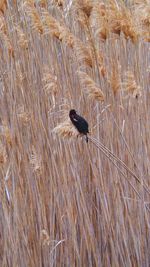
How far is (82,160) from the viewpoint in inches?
86.4

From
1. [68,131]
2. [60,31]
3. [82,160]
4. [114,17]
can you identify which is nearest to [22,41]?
[60,31]

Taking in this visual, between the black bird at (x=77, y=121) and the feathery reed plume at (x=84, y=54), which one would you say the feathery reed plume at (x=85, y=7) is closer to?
the feathery reed plume at (x=84, y=54)

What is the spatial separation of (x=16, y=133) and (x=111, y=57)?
0.52 metres

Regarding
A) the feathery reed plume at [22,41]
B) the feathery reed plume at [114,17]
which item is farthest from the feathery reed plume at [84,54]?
the feathery reed plume at [22,41]

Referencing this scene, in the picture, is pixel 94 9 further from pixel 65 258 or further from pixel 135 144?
pixel 65 258

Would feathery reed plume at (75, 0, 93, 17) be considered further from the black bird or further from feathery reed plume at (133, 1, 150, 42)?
the black bird

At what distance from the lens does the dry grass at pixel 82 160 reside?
1956 mm

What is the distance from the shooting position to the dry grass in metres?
1.96

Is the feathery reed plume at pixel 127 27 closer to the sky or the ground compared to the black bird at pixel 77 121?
closer to the sky

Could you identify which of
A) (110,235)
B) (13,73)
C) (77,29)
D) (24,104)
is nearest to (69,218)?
(110,235)

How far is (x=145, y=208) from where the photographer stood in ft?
6.46

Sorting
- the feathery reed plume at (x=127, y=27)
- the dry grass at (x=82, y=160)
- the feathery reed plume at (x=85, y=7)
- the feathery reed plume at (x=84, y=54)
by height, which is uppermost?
the feathery reed plume at (x=85, y=7)

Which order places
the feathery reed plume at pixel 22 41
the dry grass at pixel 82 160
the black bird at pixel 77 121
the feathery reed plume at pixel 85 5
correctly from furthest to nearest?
the feathery reed plume at pixel 22 41, the dry grass at pixel 82 160, the feathery reed plume at pixel 85 5, the black bird at pixel 77 121

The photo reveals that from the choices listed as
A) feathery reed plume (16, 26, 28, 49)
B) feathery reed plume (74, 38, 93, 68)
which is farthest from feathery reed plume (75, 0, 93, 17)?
feathery reed plume (16, 26, 28, 49)
